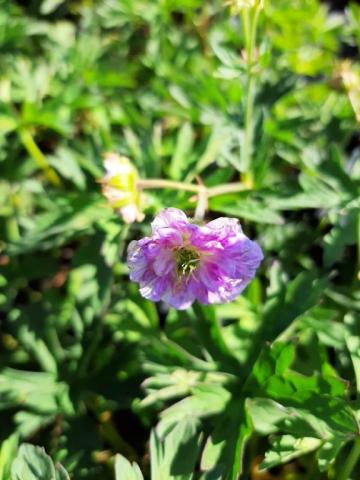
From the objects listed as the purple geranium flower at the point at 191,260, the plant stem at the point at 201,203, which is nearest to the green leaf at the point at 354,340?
the purple geranium flower at the point at 191,260

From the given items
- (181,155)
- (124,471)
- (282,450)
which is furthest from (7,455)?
(181,155)

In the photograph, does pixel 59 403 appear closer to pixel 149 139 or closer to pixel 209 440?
pixel 209 440

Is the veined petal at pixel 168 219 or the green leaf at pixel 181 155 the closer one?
the veined petal at pixel 168 219

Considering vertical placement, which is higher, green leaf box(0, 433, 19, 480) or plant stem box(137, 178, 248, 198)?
plant stem box(137, 178, 248, 198)

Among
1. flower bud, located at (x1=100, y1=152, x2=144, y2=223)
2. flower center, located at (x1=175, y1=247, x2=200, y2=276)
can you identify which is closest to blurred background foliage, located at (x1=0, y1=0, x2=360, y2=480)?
flower bud, located at (x1=100, y1=152, x2=144, y2=223)

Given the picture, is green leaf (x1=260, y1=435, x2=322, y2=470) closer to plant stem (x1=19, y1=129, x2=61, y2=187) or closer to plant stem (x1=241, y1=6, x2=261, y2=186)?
plant stem (x1=241, y1=6, x2=261, y2=186)

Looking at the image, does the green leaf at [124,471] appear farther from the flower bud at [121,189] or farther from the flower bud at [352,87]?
the flower bud at [352,87]

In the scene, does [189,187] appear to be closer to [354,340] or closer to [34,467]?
[354,340]
